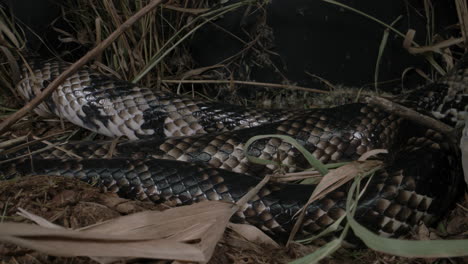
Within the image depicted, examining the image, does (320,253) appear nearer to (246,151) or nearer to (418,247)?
(418,247)

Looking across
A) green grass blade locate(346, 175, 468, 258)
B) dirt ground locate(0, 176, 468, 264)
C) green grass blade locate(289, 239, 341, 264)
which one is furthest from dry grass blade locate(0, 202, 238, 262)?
green grass blade locate(346, 175, 468, 258)

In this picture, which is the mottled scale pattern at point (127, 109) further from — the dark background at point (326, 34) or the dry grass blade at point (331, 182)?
the dry grass blade at point (331, 182)

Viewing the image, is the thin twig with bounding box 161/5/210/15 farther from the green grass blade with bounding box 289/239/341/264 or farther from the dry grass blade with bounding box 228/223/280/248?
the green grass blade with bounding box 289/239/341/264

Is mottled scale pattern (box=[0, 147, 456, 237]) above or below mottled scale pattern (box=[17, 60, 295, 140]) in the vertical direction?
above

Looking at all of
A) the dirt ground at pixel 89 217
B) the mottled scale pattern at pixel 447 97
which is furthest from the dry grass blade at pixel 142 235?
the mottled scale pattern at pixel 447 97

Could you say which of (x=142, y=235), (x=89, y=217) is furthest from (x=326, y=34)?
(x=142, y=235)
